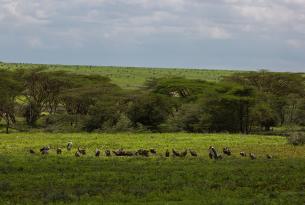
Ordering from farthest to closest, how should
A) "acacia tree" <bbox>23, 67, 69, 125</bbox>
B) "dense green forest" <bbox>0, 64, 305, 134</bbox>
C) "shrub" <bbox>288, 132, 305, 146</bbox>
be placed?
"acacia tree" <bbox>23, 67, 69, 125</bbox>
"dense green forest" <bbox>0, 64, 305, 134</bbox>
"shrub" <bbox>288, 132, 305, 146</bbox>

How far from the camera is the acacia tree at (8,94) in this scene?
52469mm

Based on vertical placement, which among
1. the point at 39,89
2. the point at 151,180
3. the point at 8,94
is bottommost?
the point at 151,180

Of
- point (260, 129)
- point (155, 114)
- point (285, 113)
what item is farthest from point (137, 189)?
point (285, 113)

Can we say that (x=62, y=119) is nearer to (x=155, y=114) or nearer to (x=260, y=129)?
(x=155, y=114)

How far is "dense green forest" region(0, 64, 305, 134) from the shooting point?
51.5 meters

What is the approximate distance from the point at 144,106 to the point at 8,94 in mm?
12641

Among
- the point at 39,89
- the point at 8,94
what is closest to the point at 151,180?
the point at 8,94

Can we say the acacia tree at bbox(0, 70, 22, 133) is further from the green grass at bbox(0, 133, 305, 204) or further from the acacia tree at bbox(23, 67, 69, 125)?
the green grass at bbox(0, 133, 305, 204)

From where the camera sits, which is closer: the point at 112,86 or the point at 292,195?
the point at 292,195

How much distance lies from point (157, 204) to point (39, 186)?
4418 millimetres

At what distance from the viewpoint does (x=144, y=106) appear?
52.3 m

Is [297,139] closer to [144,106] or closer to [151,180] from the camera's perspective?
[151,180]

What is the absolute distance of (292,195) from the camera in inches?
593

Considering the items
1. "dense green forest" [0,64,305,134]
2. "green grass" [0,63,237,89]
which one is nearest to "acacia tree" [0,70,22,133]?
"dense green forest" [0,64,305,134]
